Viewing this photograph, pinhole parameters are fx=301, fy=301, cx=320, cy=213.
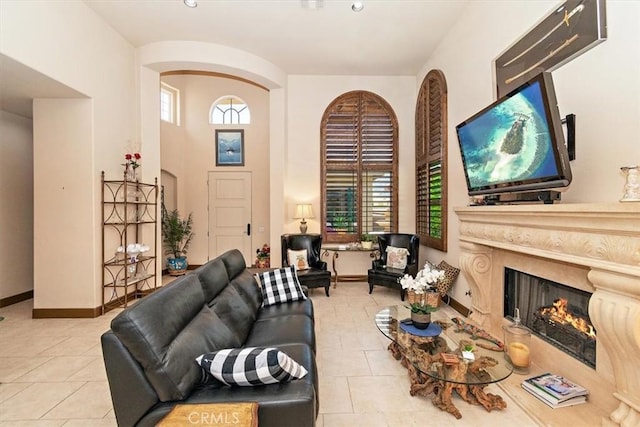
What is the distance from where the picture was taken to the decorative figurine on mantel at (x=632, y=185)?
1.60 m

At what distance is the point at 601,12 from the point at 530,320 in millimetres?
2454

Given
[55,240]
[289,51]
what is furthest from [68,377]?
[289,51]

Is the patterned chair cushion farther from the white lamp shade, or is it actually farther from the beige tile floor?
the white lamp shade

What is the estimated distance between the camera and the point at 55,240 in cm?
379

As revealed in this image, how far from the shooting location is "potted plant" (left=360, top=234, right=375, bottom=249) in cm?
528

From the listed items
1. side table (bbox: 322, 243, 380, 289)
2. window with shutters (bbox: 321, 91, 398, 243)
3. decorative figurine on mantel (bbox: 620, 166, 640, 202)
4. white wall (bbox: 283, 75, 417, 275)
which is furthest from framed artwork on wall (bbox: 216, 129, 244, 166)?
decorative figurine on mantel (bbox: 620, 166, 640, 202)

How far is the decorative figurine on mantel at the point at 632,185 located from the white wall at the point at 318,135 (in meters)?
4.05

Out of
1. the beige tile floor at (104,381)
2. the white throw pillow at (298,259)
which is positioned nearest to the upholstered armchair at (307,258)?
the white throw pillow at (298,259)

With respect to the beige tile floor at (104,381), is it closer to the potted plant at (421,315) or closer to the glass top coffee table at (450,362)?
the glass top coffee table at (450,362)

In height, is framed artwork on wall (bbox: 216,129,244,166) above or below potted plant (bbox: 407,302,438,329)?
above

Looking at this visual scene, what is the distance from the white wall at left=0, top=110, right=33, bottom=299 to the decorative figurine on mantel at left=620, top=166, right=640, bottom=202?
678cm

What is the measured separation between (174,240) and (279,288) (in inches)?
162

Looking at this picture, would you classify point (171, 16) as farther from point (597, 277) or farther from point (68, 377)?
point (597, 277)

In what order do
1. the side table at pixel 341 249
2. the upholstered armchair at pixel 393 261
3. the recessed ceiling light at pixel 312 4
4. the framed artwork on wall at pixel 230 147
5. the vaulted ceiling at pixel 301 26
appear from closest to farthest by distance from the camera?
the recessed ceiling light at pixel 312 4 → the vaulted ceiling at pixel 301 26 → the upholstered armchair at pixel 393 261 → the side table at pixel 341 249 → the framed artwork on wall at pixel 230 147
